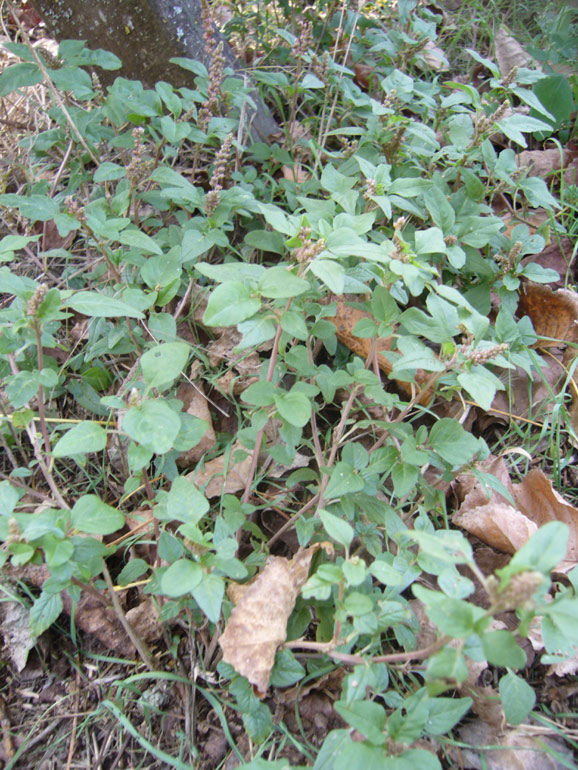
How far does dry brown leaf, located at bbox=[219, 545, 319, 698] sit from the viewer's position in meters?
1.40

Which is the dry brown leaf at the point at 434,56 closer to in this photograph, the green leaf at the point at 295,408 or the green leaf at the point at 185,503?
the green leaf at the point at 295,408

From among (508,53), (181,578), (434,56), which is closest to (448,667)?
(181,578)

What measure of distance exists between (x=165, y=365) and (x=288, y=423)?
390 millimetres

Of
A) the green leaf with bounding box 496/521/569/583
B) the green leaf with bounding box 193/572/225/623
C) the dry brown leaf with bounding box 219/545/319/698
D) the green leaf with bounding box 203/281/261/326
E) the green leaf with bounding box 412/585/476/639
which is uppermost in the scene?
the green leaf with bounding box 203/281/261/326

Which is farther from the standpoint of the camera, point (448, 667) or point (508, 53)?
point (508, 53)

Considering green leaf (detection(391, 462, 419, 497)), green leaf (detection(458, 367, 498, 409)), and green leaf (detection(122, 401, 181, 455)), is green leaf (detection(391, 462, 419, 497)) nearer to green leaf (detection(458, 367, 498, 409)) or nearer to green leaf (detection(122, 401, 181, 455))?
green leaf (detection(458, 367, 498, 409))

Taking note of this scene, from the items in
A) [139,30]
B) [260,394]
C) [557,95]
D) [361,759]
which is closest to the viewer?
[361,759]

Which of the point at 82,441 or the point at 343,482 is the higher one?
the point at 82,441

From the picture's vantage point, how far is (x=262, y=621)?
1.47 metres

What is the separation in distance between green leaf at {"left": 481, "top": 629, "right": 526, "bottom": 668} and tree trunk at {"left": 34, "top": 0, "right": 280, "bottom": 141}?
7.69 feet

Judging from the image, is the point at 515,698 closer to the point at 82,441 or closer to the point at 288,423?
the point at 288,423

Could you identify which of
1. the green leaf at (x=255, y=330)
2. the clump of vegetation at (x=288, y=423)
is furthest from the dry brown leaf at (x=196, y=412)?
the green leaf at (x=255, y=330)

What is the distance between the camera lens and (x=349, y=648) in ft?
4.46

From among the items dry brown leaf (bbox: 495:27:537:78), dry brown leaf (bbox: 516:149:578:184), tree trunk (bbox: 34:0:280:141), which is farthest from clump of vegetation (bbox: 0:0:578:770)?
dry brown leaf (bbox: 495:27:537:78)
